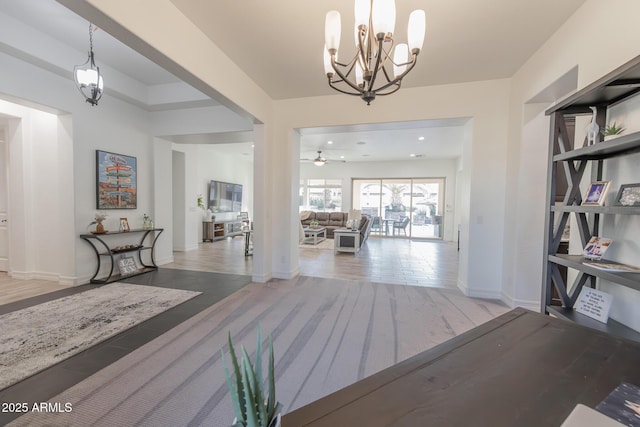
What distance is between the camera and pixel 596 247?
1741mm

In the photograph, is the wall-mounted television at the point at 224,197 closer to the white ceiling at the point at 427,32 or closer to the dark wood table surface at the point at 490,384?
the white ceiling at the point at 427,32

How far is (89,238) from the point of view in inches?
153

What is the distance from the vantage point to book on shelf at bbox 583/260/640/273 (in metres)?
1.51

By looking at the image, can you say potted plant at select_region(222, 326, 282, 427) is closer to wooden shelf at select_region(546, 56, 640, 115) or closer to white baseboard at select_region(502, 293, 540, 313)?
wooden shelf at select_region(546, 56, 640, 115)

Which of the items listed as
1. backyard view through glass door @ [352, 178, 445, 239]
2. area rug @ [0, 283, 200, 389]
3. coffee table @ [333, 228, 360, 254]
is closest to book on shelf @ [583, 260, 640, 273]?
area rug @ [0, 283, 200, 389]

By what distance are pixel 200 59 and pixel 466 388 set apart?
3.13 metres

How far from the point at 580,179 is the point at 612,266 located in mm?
648

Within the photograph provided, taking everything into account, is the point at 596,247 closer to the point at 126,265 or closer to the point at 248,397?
the point at 248,397

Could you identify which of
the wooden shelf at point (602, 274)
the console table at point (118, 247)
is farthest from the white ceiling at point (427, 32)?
the console table at point (118, 247)

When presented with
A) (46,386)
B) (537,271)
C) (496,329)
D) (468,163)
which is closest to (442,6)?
(468,163)

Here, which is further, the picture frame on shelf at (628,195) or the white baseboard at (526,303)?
the white baseboard at (526,303)

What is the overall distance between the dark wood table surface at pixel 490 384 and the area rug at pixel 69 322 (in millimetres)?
2566

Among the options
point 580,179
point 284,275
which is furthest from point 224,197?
point 580,179

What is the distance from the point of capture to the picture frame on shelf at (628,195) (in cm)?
151
